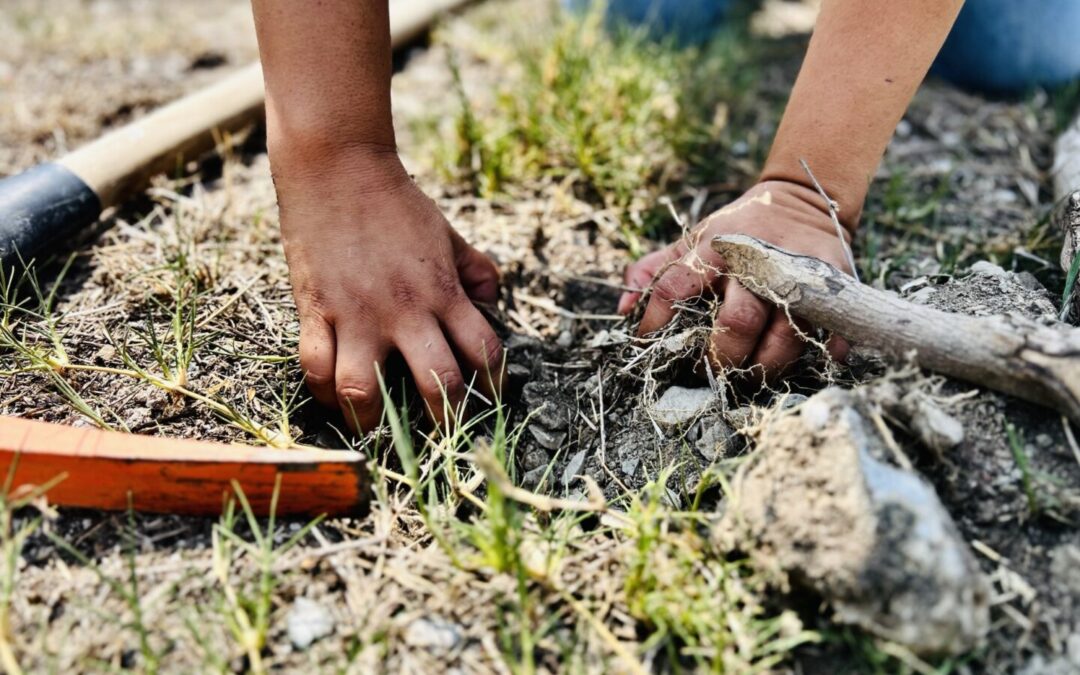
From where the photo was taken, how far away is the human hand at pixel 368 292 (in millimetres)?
1435

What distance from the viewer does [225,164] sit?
222 cm

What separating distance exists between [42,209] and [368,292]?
0.82m

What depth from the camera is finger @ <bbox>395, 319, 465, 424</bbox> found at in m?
1.43

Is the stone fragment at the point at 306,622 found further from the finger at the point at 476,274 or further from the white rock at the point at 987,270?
the white rock at the point at 987,270

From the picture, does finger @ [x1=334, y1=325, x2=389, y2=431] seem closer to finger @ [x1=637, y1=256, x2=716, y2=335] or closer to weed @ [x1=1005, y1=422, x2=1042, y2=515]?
finger @ [x1=637, y1=256, x2=716, y2=335]

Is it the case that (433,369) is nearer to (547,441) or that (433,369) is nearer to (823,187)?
(547,441)

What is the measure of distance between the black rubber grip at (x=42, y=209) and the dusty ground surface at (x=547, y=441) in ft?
0.28

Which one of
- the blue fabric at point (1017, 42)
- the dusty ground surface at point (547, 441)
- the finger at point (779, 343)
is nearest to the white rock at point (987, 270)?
the dusty ground surface at point (547, 441)

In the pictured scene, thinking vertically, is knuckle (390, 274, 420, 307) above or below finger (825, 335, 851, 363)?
above

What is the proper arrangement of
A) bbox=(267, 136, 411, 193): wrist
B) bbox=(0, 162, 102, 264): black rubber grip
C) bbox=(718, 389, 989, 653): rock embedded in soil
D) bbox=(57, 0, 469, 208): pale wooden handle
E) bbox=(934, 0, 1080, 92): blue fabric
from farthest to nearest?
bbox=(934, 0, 1080, 92): blue fabric → bbox=(57, 0, 469, 208): pale wooden handle → bbox=(0, 162, 102, 264): black rubber grip → bbox=(267, 136, 411, 193): wrist → bbox=(718, 389, 989, 653): rock embedded in soil

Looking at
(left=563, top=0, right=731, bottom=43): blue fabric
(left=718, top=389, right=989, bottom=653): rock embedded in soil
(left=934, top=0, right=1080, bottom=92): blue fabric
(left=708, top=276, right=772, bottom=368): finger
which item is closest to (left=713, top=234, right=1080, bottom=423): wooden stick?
(left=708, top=276, right=772, bottom=368): finger

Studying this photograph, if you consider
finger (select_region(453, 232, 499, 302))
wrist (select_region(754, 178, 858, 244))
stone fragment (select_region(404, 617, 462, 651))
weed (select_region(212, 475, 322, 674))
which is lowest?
stone fragment (select_region(404, 617, 462, 651))

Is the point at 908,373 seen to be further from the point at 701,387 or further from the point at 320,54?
the point at 320,54

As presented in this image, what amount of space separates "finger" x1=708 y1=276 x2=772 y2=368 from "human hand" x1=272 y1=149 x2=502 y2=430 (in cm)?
41
